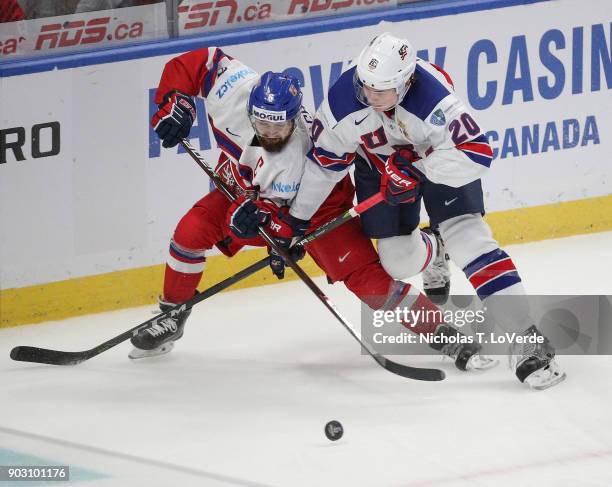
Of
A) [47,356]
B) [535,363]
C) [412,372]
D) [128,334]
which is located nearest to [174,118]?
[128,334]

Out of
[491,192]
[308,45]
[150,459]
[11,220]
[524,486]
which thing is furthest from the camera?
[491,192]

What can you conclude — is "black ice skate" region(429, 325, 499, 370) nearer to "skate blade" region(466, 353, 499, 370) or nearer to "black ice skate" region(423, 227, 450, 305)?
"skate blade" region(466, 353, 499, 370)

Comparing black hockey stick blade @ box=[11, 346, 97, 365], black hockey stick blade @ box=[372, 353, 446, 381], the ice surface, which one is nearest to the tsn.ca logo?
the ice surface

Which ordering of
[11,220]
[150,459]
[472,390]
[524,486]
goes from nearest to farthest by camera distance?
[524,486], [150,459], [472,390], [11,220]

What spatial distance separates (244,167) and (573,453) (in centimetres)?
145

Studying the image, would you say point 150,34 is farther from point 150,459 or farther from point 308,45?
point 150,459

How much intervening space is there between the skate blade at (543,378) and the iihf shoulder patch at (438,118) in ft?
2.86

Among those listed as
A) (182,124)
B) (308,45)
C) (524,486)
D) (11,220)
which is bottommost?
(524,486)

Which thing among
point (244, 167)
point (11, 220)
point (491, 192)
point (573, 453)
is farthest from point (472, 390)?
point (11, 220)

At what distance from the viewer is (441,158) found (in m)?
3.91

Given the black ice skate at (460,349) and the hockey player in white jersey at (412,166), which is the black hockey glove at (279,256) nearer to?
the hockey player in white jersey at (412,166)

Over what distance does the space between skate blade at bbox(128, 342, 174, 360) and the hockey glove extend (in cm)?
66

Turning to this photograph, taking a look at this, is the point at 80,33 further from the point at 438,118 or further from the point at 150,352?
the point at 438,118

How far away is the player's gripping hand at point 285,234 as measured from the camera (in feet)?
14.0
